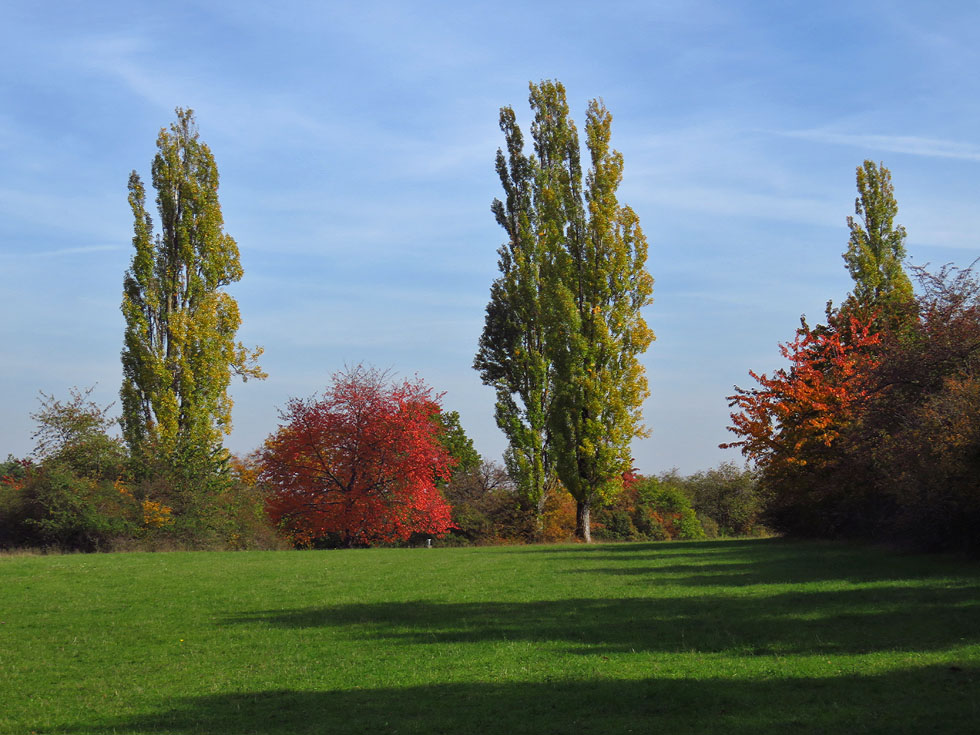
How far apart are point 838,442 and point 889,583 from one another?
11590 millimetres

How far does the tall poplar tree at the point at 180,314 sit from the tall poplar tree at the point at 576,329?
43.8ft

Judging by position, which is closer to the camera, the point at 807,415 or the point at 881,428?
the point at 881,428

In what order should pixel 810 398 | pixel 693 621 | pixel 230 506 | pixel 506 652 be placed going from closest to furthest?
pixel 506 652 → pixel 693 621 → pixel 810 398 → pixel 230 506

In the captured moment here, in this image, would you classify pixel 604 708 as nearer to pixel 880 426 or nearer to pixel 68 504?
pixel 880 426

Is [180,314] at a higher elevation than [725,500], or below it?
higher

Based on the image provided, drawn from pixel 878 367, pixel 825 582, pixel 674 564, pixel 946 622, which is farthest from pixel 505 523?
pixel 946 622

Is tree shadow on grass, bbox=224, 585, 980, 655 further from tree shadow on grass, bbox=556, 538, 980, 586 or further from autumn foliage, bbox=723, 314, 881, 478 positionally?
autumn foliage, bbox=723, 314, 881, 478

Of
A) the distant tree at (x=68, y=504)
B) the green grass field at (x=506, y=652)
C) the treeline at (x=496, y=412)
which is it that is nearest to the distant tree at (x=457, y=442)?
the treeline at (x=496, y=412)

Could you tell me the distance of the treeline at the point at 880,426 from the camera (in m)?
18.0

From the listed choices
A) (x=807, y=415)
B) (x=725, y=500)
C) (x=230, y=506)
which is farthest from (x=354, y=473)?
(x=725, y=500)

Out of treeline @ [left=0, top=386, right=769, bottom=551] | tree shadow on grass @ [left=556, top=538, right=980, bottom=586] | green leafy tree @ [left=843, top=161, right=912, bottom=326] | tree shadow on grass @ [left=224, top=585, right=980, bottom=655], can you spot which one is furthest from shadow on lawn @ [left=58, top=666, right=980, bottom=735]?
green leafy tree @ [left=843, top=161, right=912, bottom=326]

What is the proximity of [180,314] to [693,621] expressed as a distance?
30176 millimetres

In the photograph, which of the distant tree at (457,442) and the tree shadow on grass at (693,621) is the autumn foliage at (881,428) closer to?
the tree shadow on grass at (693,621)

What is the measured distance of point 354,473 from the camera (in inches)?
1473
